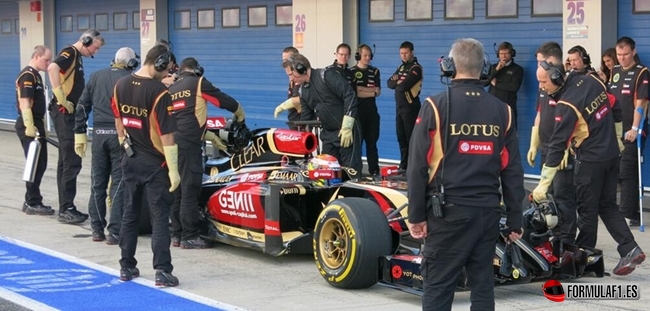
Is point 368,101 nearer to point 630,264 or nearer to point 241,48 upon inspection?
point 241,48

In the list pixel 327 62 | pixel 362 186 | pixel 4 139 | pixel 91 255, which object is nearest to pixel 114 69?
pixel 91 255

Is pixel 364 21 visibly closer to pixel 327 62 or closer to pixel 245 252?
pixel 327 62

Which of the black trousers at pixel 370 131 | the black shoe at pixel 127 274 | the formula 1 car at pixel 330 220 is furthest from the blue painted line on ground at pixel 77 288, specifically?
the black trousers at pixel 370 131

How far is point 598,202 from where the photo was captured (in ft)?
29.5

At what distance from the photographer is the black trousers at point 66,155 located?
11945mm

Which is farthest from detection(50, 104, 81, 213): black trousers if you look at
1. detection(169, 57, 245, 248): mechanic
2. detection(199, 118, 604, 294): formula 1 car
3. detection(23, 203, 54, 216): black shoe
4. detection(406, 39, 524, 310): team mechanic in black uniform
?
detection(406, 39, 524, 310): team mechanic in black uniform

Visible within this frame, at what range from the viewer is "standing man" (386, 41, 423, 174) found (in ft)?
51.4

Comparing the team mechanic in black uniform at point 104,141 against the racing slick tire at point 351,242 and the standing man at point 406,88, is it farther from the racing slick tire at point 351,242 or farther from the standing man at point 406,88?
the standing man at point 406,88

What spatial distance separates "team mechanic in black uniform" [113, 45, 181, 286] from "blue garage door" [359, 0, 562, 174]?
23.4 ft

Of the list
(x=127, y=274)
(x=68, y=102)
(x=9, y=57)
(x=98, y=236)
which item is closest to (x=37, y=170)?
(x=68, y=102)

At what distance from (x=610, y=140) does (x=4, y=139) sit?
16889 mm

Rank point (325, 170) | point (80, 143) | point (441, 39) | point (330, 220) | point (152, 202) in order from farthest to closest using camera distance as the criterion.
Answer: point (441, 39) → point (80, 143) → point (325, 170) → point (152, 202) → point (330, 220)

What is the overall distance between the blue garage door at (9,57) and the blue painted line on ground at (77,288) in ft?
61.1

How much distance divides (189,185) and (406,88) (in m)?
5.98
